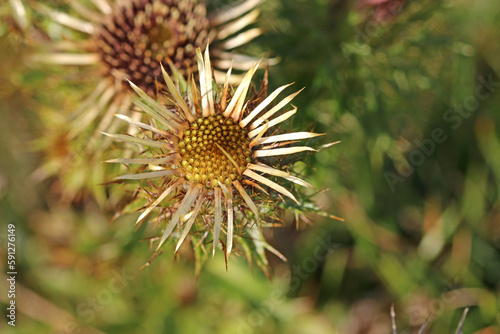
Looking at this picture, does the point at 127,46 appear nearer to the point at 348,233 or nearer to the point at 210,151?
the point at 210,151

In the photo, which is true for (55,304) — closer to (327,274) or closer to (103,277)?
(103,277)

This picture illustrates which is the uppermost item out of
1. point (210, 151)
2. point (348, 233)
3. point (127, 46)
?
point (127, 46)

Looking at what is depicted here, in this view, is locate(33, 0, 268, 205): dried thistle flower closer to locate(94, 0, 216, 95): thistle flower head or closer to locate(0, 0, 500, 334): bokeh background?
locate(94, 0, 216, 95): thistle flower head

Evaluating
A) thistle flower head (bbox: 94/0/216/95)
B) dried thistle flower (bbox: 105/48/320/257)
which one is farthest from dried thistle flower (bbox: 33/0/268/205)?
dried thistle flower (bbox: 105/48/320/257)

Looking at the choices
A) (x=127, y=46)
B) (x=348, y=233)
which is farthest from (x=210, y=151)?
(x=348, y=233)

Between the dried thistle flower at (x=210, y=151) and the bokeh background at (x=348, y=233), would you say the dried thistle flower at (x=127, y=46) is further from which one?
the dried thistle flower at (x=210, y=151)

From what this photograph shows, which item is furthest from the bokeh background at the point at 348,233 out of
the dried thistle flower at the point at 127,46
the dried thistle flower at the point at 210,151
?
the dried thistle flower at the point at 210,151
